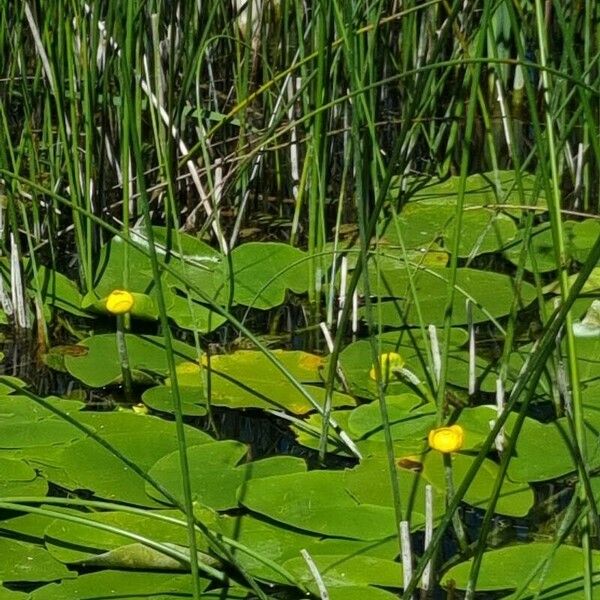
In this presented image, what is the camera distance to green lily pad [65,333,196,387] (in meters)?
1.71

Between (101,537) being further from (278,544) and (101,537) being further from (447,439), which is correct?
(447,439)

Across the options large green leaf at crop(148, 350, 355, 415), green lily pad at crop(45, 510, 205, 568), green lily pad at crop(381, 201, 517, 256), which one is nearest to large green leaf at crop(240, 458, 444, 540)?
green lily pad at crop(45, 510, 205, 568)

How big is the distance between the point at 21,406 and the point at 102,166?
707 millimetres

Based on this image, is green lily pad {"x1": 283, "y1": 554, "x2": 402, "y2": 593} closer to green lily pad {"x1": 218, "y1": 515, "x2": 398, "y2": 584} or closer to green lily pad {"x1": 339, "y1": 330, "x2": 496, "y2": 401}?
green lily pad {"x1": 218, "y1": 515, "x2": 398, "y2": 584}

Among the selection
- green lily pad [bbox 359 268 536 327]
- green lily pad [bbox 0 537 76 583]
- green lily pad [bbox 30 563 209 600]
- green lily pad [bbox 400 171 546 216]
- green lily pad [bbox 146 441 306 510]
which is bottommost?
green lily pad [bbox 30 563 209 600]

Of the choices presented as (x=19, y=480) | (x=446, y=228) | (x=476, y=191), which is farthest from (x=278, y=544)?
(x=476, y=191)

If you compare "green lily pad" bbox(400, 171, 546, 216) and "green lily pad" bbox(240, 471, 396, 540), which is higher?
"green lily pad" bbox(400, 171, 546, 216)

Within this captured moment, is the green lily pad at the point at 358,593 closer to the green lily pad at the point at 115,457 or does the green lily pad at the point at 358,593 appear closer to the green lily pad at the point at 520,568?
the green lily pad at the point at 520,568

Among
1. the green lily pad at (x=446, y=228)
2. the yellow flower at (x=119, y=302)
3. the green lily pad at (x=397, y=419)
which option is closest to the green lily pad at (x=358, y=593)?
the green lily pad at (x=397, y=419)

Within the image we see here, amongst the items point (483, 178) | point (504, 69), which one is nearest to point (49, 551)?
point (483, 178)

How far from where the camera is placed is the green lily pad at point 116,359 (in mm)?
1713

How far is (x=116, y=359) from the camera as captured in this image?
5.79ft

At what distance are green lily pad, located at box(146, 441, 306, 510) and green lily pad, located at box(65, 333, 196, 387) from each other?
1.00ft

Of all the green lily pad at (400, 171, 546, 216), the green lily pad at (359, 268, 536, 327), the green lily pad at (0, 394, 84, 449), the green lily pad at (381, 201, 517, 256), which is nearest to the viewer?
the green lily pad at (0, 394, 84, 449)
